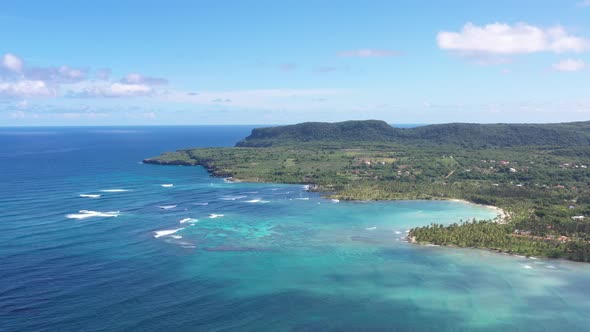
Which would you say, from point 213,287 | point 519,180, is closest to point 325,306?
point 213,287

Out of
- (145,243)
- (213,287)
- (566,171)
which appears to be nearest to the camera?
(213,287)

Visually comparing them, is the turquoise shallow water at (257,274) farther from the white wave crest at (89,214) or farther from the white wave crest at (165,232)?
the white wave crest at (165,232)

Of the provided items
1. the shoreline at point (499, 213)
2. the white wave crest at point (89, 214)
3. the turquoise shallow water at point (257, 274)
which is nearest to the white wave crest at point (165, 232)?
the turquoise shallow water at point (257, 274)

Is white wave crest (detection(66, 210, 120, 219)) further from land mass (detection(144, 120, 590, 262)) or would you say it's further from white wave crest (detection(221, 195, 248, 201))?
land mass (detection(144, 120, 590, 262))

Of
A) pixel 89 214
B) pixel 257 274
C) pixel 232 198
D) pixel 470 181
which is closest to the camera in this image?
pixel 257 274

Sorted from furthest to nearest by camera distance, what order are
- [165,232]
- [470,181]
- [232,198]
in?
[470,181] → [232,198] → [165,232]

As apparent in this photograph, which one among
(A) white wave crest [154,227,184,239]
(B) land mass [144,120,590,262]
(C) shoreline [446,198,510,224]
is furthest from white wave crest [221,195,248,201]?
(C) shoreline [446,198,510,224]

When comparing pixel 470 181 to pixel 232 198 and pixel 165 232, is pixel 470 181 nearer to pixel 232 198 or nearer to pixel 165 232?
pixel 232 198

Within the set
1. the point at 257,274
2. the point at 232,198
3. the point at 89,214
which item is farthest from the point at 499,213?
the point at 89,214

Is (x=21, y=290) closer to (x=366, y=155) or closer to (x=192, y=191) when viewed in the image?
(x=192, y=191)
